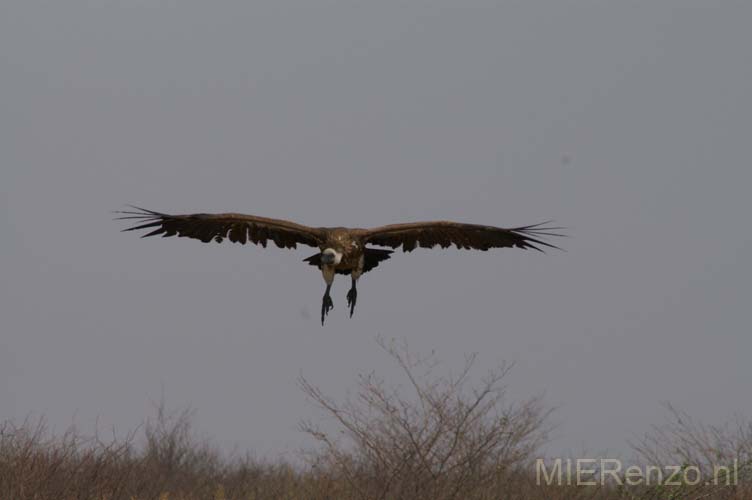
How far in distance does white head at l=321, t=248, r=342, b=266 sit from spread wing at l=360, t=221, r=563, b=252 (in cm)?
40

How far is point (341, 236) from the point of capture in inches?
408

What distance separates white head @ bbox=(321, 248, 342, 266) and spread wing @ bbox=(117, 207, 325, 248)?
11.5 inches

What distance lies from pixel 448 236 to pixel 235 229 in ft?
7.64

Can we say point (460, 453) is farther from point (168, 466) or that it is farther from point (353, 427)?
point (168, 466)

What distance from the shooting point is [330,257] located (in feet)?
33.4

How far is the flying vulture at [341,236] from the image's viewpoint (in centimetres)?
1030

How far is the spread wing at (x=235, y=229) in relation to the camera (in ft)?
33.6

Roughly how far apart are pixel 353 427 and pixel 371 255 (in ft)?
5.95

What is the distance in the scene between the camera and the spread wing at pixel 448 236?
10.7 metres

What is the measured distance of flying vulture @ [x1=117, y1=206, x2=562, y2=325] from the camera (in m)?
10.3

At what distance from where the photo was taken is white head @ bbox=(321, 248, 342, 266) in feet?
33.4

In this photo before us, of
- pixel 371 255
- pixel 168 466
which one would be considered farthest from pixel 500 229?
pixel 168 466

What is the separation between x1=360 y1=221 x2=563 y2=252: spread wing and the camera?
10672mm

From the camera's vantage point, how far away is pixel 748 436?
534 inches
